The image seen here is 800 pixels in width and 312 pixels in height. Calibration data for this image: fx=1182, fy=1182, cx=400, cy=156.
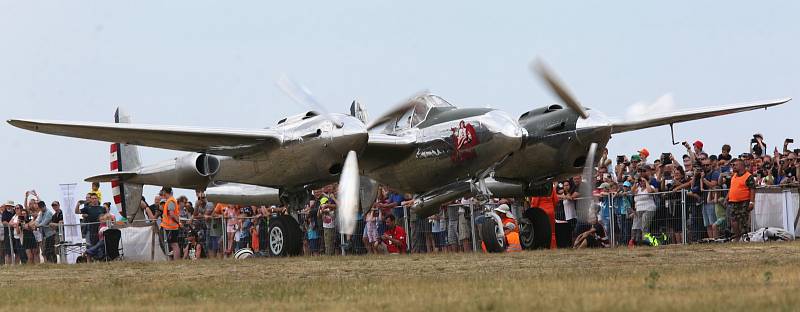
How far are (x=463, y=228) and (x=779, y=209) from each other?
7.11 m

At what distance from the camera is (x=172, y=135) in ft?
72.1

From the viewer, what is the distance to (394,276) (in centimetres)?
1702

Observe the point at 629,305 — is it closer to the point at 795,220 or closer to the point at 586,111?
the point at 586,111

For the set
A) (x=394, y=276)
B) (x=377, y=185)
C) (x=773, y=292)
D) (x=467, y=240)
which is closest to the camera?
(x=773, y=292)

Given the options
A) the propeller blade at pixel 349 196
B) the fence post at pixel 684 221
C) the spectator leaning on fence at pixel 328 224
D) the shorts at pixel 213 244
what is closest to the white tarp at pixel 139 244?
the shorts at pixel 213 244

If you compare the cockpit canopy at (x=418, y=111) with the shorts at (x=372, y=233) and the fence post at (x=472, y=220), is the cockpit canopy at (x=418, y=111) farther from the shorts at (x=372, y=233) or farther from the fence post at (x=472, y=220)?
the shorts at (x=372, y=233)

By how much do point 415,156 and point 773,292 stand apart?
12.1 m

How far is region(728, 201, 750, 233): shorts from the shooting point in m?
24.6

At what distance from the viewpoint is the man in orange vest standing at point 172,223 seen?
31281 millimetres

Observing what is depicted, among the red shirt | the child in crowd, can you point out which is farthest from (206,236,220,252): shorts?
the red shirt

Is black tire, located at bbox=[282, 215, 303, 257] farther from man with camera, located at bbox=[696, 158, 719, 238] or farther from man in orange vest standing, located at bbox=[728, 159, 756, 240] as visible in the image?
man in orange vest standing, located at bbox=[728, 159, 756, 240]

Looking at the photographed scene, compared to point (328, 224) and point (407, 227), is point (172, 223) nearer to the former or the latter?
point (328, 224)

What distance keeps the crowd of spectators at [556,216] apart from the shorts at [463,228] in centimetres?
2

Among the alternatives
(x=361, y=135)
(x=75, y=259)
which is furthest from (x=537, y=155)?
(x=75, y=259)
